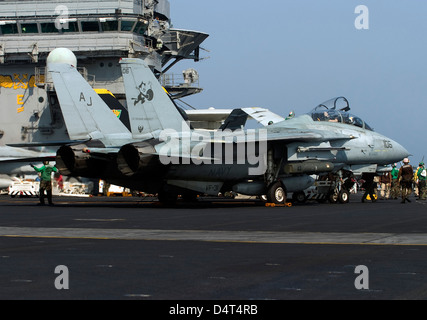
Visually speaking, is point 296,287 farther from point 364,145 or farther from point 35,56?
point 35,56

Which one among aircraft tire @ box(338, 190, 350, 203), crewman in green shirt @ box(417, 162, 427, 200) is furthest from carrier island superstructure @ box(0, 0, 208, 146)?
aircraft tire @ box(338, 190, 350, 203)

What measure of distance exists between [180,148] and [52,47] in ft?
108

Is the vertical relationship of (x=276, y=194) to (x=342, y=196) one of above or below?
above

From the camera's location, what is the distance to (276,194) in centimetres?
2523

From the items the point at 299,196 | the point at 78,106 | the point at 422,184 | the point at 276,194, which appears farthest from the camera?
the point at 422,184

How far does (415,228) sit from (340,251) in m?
4.90

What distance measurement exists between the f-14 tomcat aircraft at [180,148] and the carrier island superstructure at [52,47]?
26.3 m

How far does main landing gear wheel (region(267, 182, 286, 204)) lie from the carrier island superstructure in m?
29.2

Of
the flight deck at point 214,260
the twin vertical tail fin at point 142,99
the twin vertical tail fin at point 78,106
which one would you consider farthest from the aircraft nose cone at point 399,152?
the flight deck at point 214,260

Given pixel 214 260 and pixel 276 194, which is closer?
pixel 214 260

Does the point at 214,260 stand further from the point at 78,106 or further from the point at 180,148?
the point at 78,106

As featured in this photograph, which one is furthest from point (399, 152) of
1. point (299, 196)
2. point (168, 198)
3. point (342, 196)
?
point (168, 198)

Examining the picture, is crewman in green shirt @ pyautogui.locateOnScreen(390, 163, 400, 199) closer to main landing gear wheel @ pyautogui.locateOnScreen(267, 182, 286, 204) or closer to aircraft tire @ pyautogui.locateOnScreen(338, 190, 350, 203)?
aircraft tire @ pyautogui.locateOnScreen(338, 190, 350, 203)
